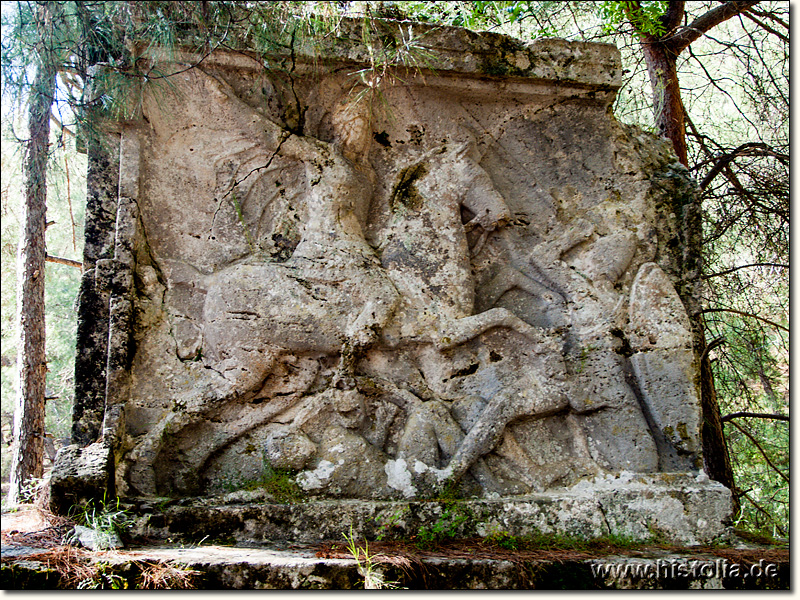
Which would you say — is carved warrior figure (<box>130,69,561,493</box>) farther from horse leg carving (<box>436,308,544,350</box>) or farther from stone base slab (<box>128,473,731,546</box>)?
stone base slab (<box>128,473,731,546</box>)

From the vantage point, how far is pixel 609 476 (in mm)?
3383

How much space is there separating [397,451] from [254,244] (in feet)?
4.66

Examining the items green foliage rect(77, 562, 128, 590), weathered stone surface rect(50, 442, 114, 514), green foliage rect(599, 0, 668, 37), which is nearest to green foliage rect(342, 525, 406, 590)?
green foliage rect(77, 562, 128, 590)

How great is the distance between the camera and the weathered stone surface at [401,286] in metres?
3.32

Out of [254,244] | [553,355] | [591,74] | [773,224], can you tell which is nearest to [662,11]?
[591,74]

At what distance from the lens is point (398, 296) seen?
3635mm

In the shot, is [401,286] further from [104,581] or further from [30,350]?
[30,350]

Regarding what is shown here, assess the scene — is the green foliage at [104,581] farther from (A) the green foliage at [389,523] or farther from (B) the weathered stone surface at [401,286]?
(A) the green foliage at [389,523]

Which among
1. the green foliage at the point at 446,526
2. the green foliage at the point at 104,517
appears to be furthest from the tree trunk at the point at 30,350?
the green foliage at the point at 446,526

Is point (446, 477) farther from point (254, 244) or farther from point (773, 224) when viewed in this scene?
point (773, 224)

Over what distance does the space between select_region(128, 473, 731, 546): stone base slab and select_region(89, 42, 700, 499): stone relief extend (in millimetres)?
125
